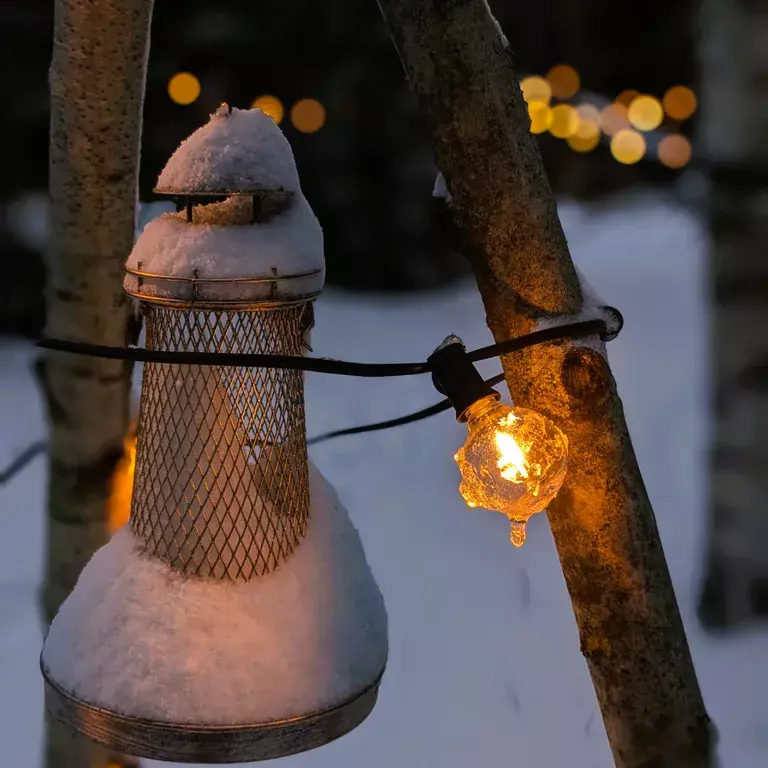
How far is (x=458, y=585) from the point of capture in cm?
538

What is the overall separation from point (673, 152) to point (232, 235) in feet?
58.4

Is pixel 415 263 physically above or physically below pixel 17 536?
above

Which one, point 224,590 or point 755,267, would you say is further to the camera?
point 755,267

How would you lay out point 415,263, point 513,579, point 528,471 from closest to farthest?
1. point 528,471
2. point 513,579
3. point 415,263

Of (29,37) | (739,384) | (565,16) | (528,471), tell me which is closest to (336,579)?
(528,471)

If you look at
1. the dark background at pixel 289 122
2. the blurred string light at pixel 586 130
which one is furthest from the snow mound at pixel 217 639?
the blurred string light at pixel 586 130

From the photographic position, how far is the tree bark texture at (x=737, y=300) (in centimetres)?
436

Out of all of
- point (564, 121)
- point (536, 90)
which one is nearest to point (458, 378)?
point (536, 90)

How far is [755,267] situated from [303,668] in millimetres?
3595

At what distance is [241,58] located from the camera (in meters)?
10.8

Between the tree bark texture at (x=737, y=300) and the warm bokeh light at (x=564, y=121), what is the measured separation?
1088 centimetres

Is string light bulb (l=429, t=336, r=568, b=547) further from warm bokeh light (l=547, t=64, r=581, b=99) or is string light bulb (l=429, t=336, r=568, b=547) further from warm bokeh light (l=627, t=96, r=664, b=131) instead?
warm bokeh light (l=627, t=96, r=664, b=131)

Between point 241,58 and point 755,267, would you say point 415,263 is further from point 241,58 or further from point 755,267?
point 755,267

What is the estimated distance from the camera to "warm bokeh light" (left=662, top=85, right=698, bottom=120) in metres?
18.5
